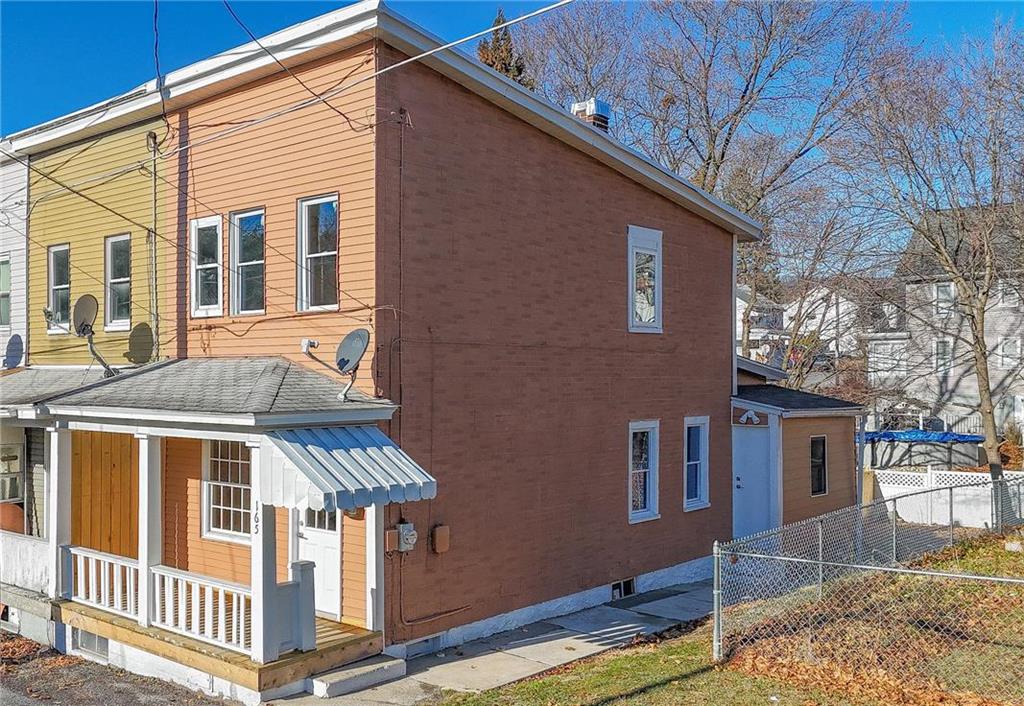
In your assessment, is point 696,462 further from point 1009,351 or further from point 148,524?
point 1009,351

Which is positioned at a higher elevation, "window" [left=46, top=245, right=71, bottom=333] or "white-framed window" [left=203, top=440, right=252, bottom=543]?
"window" [left=46, top=245, right=71, bottom=333]

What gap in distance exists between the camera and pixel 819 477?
58.1 feet

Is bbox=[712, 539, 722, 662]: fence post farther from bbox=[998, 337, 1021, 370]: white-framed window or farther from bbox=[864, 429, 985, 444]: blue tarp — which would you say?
bbox=[864, 429, 985, 444]: blue tarp

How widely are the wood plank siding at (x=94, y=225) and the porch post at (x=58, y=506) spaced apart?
2053 mm

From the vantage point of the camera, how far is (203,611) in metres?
10.8

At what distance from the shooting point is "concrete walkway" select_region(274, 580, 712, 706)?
938cm

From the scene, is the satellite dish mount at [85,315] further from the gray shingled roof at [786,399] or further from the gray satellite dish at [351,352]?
the gray shingled roof at [786,399]

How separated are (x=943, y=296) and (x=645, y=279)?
18796mm

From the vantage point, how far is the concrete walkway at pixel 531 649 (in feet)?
30.8

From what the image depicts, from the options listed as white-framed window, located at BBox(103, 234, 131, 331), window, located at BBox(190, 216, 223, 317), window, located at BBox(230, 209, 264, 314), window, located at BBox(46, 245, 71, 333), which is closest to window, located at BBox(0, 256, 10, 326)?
window, located at BBox(46, 245, 71, 333)

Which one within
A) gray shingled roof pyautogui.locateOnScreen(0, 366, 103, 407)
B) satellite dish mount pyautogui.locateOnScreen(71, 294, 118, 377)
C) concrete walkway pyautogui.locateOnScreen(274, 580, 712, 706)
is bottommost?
concrete walkway pyautogui.locateOnScreen(274, 580, 712, 706)

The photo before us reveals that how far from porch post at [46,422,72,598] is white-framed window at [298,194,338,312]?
362cm

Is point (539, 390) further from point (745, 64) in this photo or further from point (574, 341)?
point (745, 64)

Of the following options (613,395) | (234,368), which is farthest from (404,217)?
(613,395)
